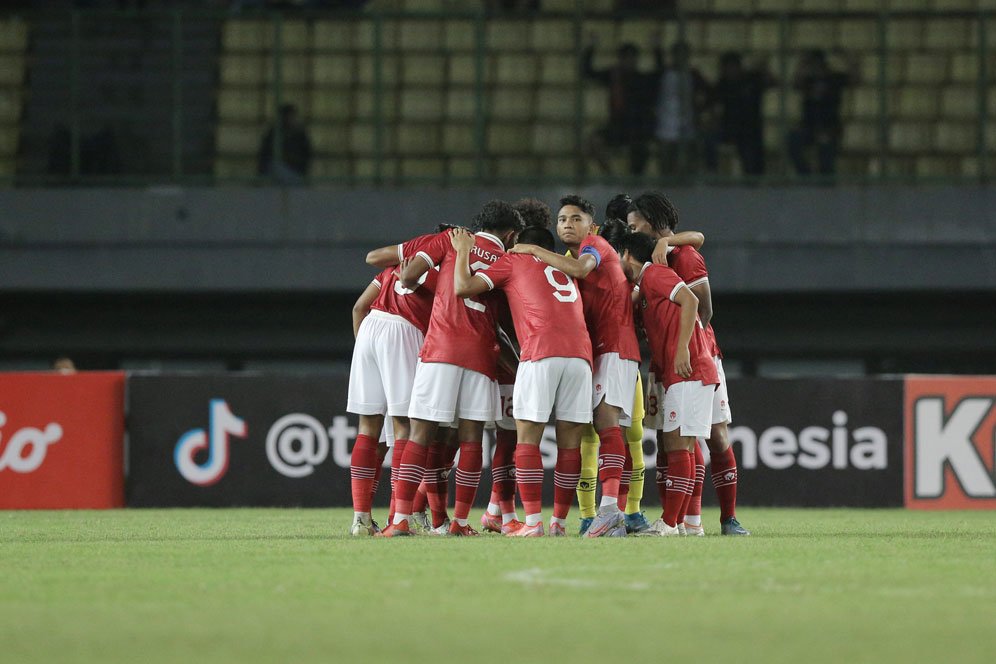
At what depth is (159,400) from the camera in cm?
1320

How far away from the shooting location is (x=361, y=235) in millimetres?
16109

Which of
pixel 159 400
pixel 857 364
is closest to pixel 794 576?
pixel 159 400

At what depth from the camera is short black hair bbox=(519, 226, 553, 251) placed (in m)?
8.30

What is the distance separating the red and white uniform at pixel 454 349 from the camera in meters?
8.20

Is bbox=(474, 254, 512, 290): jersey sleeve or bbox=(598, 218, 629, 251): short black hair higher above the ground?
bbox=(598, 218, 629, 251): short black hair

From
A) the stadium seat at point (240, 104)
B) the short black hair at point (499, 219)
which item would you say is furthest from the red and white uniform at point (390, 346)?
the stadium seat at point (240, 104)

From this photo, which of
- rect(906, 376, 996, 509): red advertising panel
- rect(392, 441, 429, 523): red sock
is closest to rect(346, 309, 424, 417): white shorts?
rect(392, 441, 429, 523): red sock

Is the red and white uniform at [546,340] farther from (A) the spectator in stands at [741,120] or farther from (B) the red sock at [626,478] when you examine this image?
(A) the spectator in stands at [741,120]

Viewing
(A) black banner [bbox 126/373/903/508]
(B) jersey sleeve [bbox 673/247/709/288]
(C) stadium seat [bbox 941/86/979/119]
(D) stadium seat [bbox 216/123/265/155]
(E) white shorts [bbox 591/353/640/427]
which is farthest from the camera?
(D) stadium seat [bbox 216/123/265/155]

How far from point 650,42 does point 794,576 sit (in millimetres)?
11318

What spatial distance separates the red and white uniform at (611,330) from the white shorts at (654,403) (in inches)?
5.2

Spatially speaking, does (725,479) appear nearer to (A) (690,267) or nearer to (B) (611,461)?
(B) (611,461)

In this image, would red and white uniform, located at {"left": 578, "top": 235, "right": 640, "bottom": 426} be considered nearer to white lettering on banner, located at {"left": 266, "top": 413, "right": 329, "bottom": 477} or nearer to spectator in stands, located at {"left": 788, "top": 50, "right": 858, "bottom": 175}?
white lettering on banner, located at {"left": 266, "top": 413, "right": 329, "bottom": 477}

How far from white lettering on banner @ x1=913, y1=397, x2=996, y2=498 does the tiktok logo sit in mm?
5617
